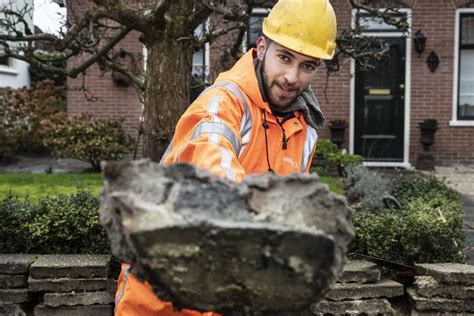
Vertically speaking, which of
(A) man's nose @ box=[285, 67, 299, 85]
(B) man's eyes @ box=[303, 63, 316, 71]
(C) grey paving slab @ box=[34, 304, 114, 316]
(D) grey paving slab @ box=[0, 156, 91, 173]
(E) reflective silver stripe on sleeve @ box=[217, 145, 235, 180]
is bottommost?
(C) grey paving slab @ box=[34, 304, 114, 316]

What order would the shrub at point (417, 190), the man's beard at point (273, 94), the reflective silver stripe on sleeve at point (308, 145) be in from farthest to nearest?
the shrub at point (417, 190) → the reflective silver stripe on sleeve at point (308, 145) → the man's beard at point (273, 94)

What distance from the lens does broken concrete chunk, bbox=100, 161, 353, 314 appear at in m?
1.28

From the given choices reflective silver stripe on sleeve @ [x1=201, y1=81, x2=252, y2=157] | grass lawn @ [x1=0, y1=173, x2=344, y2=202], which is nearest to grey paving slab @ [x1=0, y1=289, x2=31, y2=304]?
reflective silver stripe on sleeve @ [x1=201, y1=81, x2=252, y2=157]

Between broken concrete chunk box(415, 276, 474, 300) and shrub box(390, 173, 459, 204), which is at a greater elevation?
shrub box(390, 173, 459, 204)

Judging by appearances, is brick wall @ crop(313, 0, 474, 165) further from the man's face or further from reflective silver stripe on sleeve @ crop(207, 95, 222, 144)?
reflective silver stripe on sleeve @ crop(207, 95, 222, 144)

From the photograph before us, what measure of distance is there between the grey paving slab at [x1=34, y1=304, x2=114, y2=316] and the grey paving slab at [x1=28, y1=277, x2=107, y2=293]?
0.39ft

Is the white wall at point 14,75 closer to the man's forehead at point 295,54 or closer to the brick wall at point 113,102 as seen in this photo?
the brick wall at point 113,102

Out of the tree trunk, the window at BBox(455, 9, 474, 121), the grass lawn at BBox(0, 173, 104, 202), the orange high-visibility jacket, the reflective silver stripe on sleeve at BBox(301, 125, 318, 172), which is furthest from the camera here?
the window at BBox(455, 9, 474, 121)

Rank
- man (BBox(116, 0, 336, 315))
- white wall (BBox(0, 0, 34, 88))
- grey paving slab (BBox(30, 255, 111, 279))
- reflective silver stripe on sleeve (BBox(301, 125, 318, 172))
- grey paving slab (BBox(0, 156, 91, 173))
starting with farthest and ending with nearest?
white wall (BBox(0, 0, 34, 88)), grey paving slab (BBox(0, 156, 91, 173)), grey paving slab (BBox(30, 255, 111, 279)), reflective silver stripe on sleeve (BBox(301, 125, 318, 172)), man (BBox(116, 0, 336, 315))

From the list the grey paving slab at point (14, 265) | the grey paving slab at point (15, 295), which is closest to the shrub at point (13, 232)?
the grey paving slab at point (14, 265)

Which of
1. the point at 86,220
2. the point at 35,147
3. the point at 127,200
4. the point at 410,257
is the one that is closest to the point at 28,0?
the point at 86,220

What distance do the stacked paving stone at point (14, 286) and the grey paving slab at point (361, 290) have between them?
199 cm

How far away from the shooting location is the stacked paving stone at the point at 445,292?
4.45 m

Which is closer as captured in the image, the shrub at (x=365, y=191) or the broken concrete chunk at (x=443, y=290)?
the broken concrete chunk at (x=443, y=290)
